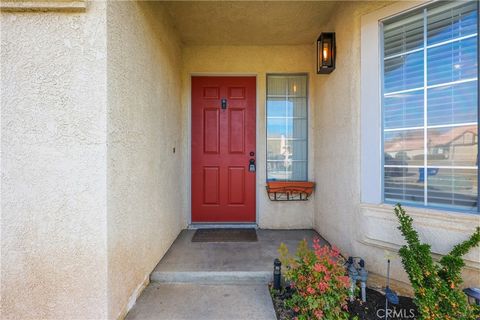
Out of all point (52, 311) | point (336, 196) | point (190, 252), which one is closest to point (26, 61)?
point (52, 311)

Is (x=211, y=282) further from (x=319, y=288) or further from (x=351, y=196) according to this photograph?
(x=351, y=196)

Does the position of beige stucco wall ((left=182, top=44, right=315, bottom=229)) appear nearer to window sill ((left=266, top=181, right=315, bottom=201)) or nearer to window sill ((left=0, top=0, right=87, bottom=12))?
window sill ((left=266, top=181, right=315, bottom=201))

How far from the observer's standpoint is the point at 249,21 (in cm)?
265

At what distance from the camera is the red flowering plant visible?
1483 mm

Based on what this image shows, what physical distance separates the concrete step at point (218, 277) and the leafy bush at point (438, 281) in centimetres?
104

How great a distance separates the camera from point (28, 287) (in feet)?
4.78

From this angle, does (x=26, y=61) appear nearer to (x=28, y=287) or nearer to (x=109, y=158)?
(x=109, y=158)

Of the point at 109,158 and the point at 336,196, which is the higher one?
the point at 109,158

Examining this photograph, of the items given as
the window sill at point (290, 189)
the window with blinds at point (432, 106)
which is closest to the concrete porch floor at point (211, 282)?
the window sill at point (290, 189)

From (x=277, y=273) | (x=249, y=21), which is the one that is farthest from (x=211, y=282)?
(x=249, y=21)

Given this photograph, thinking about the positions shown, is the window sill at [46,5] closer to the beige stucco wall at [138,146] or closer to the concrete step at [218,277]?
the beige stucco wall at [138,146]

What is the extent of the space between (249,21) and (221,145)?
1.55 m

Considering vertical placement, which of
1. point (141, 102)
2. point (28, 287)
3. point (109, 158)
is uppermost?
point (141, 102)

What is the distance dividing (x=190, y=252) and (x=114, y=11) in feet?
7.10
